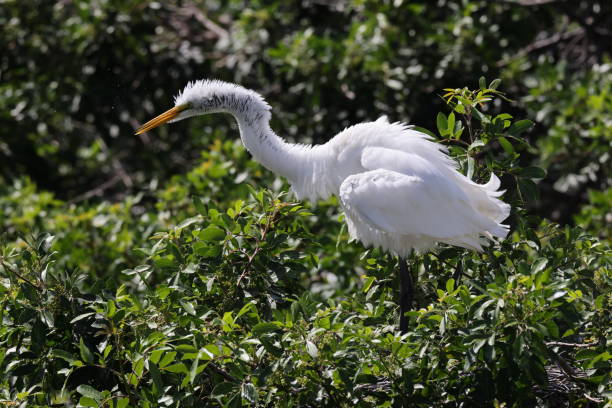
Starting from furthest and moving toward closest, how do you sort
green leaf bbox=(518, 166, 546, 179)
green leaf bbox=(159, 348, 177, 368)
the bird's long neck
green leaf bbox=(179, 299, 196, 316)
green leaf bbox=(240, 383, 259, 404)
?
the bird's long neck < green leaf bbox=(518, 166, 546, 179) < green leaf bbox=(179, 299, 196, 316) < green leaf bbox=(159, 348, 177, 368) < green leaf bbox=(240, 383, 259, 404)

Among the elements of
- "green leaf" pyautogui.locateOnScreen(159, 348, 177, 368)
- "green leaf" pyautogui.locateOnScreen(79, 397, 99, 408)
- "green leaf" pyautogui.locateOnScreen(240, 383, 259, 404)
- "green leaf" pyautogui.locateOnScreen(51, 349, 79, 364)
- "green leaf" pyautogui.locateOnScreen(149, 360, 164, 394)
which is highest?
"green leaf" pyautogui.locateOnScreen(159, 348, 177, 368)

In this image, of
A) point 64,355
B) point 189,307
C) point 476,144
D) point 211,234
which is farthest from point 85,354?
point 476,144

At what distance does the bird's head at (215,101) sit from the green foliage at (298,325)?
1.41ft

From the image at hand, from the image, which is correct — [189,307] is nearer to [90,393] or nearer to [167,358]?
[167,358]

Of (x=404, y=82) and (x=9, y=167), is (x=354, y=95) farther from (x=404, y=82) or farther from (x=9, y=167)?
(x=9, y=167)

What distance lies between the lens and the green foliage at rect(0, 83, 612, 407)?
247cm

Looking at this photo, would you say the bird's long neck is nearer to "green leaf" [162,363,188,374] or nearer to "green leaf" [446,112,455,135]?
"green leaf" [446,112,455,135]

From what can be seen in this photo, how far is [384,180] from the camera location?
3174 mm

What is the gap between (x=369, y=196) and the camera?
315cm

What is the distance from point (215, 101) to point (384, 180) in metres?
0.85

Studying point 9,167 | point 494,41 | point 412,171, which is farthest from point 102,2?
point 412,171

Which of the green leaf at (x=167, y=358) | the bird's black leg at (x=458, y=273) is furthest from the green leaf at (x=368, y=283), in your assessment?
the green leaf at (x=167, y=358)

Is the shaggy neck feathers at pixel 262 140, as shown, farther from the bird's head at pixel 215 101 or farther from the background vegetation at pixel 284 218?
the background vegetation at pixel 284 218

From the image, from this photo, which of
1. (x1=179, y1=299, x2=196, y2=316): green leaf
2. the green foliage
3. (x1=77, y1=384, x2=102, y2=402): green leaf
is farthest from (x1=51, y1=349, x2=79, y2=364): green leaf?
(x1=179, y1=299, x2=196, y2=316): green leaf
